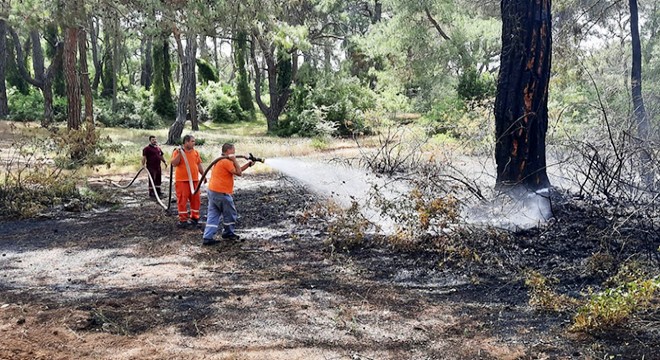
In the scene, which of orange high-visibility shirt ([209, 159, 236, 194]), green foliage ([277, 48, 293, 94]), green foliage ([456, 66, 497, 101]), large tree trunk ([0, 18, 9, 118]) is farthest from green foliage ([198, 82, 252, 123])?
orange high-visibility shirt ([209, 159, 236, 194])

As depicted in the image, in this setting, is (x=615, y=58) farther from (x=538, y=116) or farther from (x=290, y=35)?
(x=538, y=116)

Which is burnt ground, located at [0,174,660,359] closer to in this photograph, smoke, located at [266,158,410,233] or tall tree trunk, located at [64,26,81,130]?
smoke, located at [266,158,410,233]

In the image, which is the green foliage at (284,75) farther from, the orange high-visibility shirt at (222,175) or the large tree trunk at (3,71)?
the orange high-visibility shirt at (222,175)

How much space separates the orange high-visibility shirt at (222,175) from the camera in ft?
24.7

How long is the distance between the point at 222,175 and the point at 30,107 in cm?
2933

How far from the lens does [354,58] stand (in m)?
34.8

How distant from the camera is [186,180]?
28.3ft

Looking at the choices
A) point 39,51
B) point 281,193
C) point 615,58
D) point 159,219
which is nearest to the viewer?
point 159,219

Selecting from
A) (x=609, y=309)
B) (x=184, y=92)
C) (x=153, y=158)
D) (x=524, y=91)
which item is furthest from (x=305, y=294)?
(x=184, y=92)

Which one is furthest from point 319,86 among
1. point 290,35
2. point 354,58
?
point 290,35

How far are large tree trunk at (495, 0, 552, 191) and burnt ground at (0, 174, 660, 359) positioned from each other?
0.95 m

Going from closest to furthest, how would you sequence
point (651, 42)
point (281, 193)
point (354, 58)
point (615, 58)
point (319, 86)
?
point (281, 193) < point (615, 58) < point (651, 42) < point (319, 86) < point (354, 58)

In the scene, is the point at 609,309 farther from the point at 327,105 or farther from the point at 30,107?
the point at 30,107

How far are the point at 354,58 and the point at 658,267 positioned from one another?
30.5 metres
